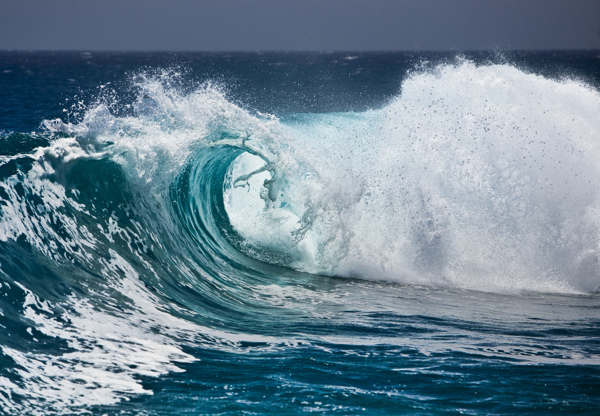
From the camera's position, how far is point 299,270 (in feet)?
31.3

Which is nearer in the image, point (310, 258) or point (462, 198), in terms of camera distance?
point (310, 258)

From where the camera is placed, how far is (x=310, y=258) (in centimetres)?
970

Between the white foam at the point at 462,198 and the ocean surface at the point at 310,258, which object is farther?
the white foam at the point at 462,198

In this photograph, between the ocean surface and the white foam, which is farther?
the white foam

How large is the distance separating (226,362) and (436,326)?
8.22 feet

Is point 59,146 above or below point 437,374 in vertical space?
above

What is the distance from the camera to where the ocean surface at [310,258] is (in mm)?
4855

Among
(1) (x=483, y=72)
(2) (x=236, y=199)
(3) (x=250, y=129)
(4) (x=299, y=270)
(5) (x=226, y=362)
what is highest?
(1) (x=483, y=72)

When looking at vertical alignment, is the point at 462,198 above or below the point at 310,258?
above

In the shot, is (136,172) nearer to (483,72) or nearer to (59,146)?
(59,146)

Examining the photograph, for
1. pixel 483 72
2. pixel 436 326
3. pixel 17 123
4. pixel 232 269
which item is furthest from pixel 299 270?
pixel 17 123

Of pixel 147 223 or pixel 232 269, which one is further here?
pixel 232 269

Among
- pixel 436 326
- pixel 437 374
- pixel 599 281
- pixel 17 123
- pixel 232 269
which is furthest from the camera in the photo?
pixel 17 123

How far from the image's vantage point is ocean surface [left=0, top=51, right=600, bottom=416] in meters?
4.86
